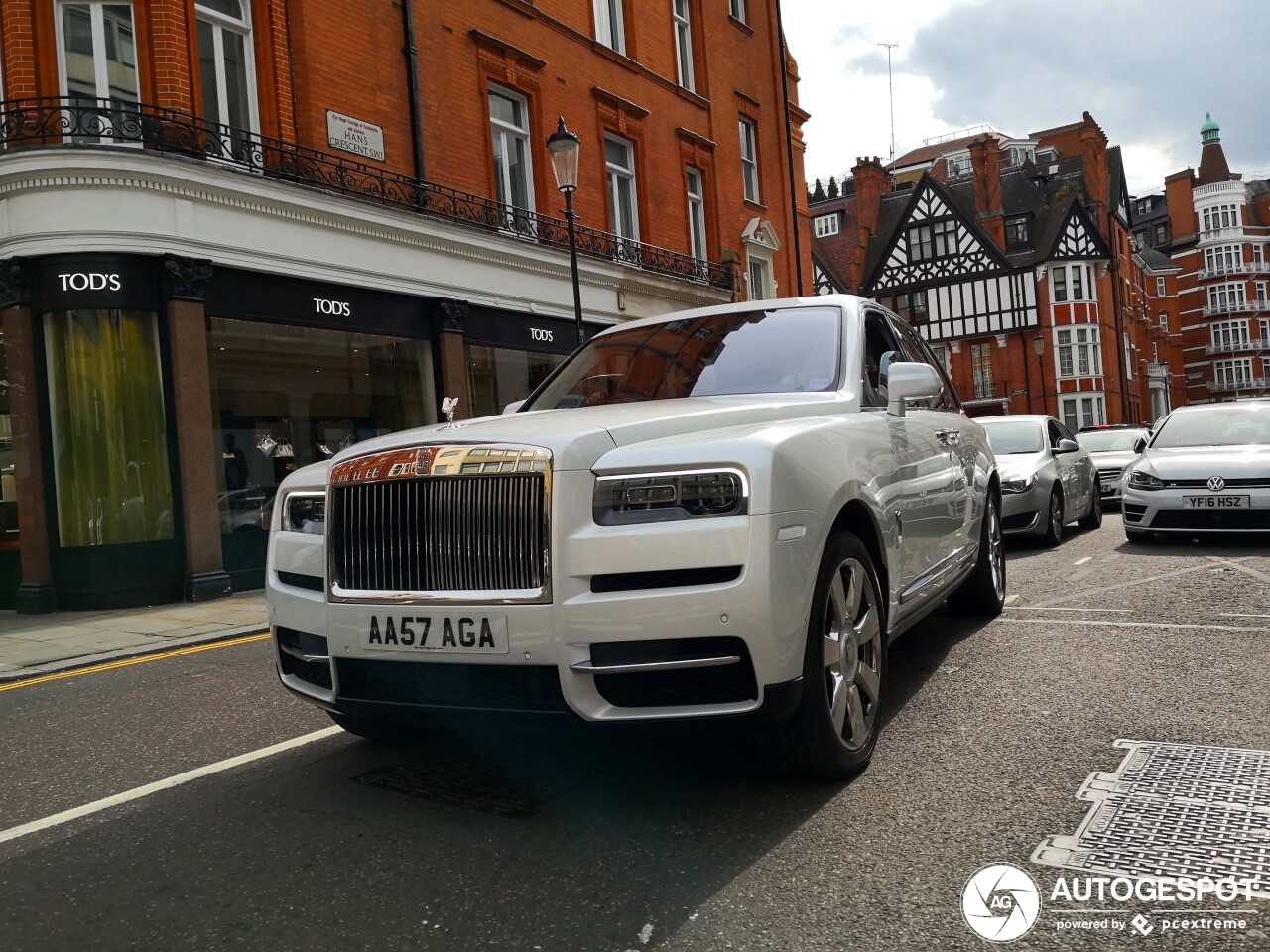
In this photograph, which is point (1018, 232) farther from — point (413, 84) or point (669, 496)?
point (669, 496)

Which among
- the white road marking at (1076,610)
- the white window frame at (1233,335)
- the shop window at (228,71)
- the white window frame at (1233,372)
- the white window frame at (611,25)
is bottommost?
the white road marking at (1076,610)

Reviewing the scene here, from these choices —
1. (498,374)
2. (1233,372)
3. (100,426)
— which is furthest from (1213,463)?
(1233,372)

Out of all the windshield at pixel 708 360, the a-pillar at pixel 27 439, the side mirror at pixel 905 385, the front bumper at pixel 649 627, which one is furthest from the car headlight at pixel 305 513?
the a-pillar at pixel 27 439

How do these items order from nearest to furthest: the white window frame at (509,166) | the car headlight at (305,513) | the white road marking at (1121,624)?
the car headlight at (305,513) < the white road marking at (1121,624) < the white window frame at (509,166)

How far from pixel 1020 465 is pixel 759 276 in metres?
16.2

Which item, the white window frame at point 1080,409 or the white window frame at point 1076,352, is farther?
the white window frame at point 1080,409

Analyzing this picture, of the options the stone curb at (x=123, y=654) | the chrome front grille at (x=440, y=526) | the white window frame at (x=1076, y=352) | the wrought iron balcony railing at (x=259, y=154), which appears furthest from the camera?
the white window frame at (x=1076, y=352)

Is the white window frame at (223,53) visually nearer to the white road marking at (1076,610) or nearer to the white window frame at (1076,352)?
the white road marking at (1076,610)

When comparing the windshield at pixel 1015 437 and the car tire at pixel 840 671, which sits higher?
the windshield at pixel 1015 437

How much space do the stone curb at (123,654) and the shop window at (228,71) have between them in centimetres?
679

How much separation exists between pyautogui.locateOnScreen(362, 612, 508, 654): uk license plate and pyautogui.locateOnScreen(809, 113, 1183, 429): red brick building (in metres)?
51.0

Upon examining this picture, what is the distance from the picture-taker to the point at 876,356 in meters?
5.09

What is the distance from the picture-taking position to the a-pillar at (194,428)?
1183 centimetres

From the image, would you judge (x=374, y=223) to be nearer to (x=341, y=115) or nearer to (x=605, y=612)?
(x=341, y=115)
